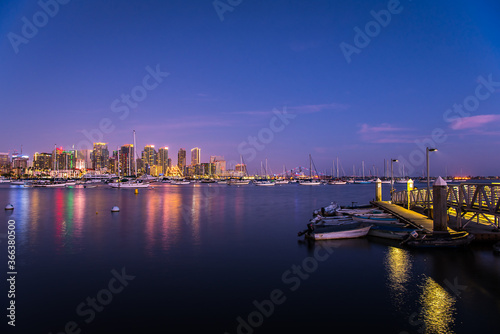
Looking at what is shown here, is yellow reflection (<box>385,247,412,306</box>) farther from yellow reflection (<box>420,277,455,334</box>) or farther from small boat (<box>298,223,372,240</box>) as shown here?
small boat (<box>298,223,372,240</box>)

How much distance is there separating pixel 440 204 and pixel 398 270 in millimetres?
6197

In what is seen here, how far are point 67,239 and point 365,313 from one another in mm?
25760

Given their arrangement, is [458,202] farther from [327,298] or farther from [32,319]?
[32,319]

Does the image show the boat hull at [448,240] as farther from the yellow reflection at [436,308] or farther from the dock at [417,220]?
the yellow reflection at [436,308]

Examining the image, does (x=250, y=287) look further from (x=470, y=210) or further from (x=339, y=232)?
(x=470, y=210)

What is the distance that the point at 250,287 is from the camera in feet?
55.4

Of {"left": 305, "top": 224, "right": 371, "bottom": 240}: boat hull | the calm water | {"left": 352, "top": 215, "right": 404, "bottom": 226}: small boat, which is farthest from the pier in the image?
{"left": 305, "top": 224, "right": 371, "bottom": 240}: boat hull

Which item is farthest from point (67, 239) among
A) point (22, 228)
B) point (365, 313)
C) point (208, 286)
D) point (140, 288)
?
point (365, 313)

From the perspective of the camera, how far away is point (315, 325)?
12.7 m

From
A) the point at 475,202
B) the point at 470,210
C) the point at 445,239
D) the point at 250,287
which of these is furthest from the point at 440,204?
the point at 250,287

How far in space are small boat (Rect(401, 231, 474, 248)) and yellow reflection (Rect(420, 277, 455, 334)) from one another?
6.45 m

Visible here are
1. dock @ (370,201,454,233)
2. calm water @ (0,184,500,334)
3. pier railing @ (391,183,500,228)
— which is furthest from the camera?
dock @ (370,201,454,233)

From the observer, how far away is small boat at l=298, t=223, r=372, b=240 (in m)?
27.2

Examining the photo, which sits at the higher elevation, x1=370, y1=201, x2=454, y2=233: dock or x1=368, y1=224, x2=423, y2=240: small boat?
x1=370, y1=201, x2=454, y2=233: dock
